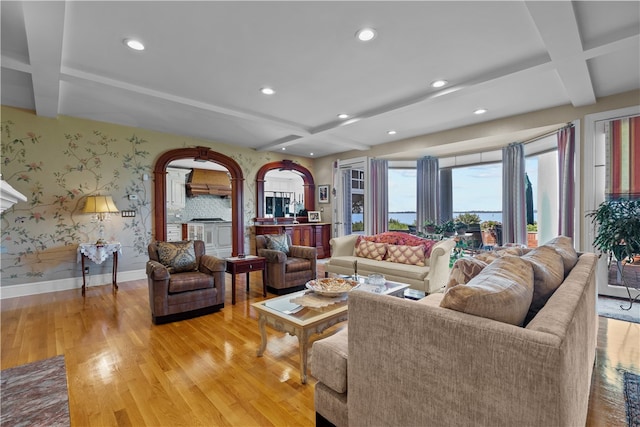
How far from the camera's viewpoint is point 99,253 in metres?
4.24

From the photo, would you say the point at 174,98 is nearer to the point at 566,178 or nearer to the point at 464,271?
the point at 464,271

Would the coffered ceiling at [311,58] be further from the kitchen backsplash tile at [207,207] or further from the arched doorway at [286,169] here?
the kitchen backsplash tile at [207,207]

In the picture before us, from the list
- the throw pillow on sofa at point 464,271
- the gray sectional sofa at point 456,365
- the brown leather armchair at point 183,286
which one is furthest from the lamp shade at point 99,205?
the throw pillow on sofa at point 464,271

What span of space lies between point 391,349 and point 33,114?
5.68 metres

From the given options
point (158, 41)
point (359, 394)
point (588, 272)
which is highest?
point (158, 41)

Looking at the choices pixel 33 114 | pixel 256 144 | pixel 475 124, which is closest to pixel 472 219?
pixel 475 124

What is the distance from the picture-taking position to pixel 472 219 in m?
6.47

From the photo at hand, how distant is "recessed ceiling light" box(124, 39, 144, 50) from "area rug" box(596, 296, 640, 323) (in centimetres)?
535

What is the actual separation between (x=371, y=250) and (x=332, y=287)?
6.41 ft

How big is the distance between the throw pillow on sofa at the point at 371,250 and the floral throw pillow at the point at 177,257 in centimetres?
242

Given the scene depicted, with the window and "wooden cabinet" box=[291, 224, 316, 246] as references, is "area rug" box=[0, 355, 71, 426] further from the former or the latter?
the window

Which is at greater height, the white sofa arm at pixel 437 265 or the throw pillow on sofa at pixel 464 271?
the throw pillow on sofa at pixel 464 271

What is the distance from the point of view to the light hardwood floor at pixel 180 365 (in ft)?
5.62

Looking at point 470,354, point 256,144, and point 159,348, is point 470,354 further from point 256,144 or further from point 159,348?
point 256,144
